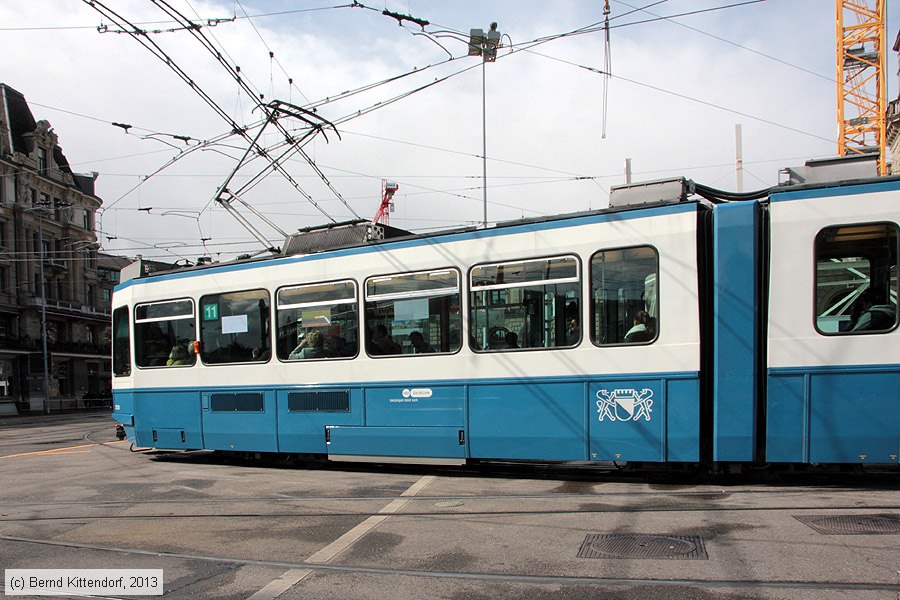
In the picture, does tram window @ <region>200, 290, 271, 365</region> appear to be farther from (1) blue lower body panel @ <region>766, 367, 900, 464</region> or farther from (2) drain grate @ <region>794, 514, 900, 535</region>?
(2) drain grate @ <region>794, 514, 900, 535</region>

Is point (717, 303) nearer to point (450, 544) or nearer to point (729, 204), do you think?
point (729, 204)

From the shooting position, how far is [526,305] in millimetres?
8648

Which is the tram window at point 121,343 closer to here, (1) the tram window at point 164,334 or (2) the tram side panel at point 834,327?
(1) the tram window at point 164,334

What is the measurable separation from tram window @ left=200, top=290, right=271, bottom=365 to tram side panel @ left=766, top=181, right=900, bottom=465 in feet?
22.9

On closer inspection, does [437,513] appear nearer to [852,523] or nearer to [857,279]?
[852,523]

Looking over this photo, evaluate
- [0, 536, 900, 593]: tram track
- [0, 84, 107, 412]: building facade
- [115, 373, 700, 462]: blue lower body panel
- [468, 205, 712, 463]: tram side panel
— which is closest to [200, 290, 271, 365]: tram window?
[115, 373, 700, 462]: blue lower body panel

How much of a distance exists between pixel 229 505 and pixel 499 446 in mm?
3239

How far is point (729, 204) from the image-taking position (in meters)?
7.65

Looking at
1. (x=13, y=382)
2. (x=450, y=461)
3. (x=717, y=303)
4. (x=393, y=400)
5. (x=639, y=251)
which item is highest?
(x=639, y=251)

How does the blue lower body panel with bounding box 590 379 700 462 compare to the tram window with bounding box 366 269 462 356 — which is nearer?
the blue lower body panel with bounding box 590 379 700 462

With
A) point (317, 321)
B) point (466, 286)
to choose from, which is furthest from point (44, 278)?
point (466, 286)

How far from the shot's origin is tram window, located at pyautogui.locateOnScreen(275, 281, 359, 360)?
32.3 feet

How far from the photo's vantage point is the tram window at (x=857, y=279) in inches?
281

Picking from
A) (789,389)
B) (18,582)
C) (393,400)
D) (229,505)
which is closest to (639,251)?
(789,389)
